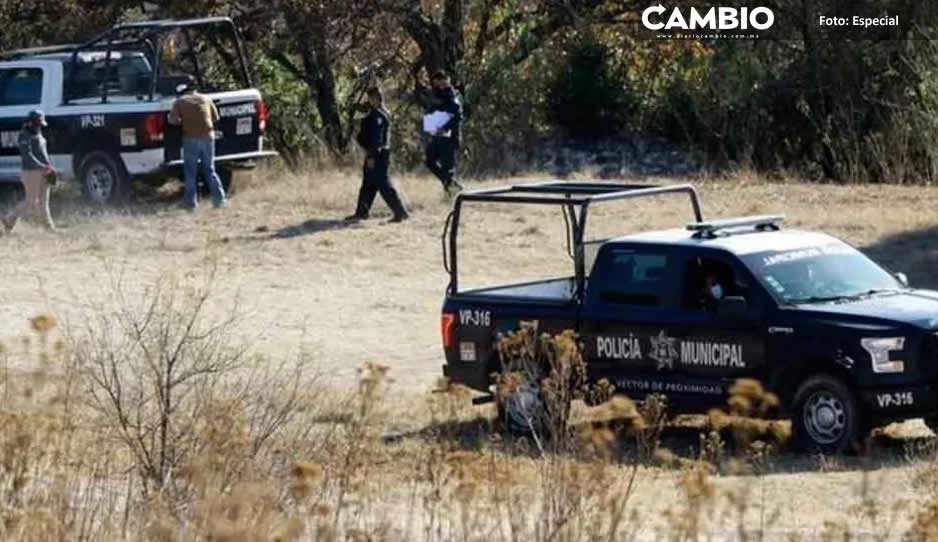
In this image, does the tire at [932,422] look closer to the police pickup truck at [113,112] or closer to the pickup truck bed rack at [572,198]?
the pickup truck bed rack at [572,198]

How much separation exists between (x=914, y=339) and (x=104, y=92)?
15.2 meters

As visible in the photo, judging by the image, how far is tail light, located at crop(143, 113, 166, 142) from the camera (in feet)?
85.4

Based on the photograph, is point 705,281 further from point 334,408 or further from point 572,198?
point 334,408

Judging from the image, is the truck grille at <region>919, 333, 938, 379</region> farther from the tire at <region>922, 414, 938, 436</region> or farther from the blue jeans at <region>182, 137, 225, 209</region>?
the blue jeans at <region>182, 137, 225, 209</region>

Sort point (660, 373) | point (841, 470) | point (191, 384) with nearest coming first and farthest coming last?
point (191, 384) → point (841, 470) → point (660, 373)

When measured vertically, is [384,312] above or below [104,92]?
below

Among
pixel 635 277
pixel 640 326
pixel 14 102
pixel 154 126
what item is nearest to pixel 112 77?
pixel 154 126

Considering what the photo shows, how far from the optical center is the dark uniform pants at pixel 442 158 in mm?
25625

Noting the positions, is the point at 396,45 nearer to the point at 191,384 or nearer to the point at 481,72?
the point at 481,72

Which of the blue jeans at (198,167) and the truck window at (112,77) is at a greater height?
the truck window at (112,77)

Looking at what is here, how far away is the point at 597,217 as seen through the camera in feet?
80.9

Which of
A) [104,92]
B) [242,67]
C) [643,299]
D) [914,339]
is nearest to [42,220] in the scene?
[104,92]

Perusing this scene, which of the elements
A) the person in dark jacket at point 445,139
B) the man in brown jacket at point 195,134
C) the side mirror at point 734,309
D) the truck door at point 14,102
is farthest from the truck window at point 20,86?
the side mirror at point 734,309

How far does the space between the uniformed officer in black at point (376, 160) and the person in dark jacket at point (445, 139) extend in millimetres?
1055
